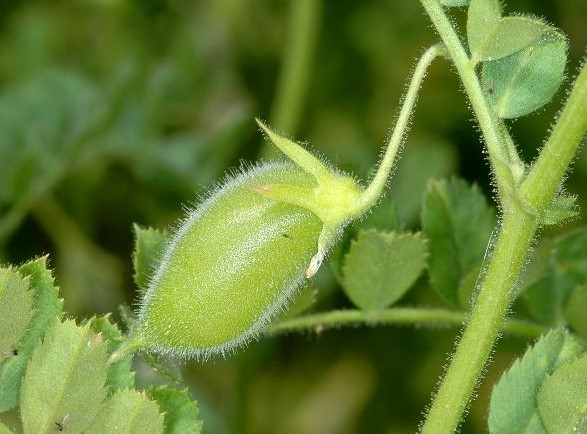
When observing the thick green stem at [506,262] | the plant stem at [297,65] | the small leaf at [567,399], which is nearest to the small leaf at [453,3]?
the thick green stem at [506,262]

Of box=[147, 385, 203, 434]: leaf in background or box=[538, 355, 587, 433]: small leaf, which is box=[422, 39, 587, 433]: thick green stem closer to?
box=[538, 355, 587, 433]: small leaf

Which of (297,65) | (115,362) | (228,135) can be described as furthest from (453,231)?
(297,65)

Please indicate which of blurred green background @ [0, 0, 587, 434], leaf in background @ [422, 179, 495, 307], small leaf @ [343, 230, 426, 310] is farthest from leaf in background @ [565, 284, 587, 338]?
blurred green background @ [0, 0, 587, 434]

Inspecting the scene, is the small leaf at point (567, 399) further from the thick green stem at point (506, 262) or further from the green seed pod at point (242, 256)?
the green seed pod at point (242, 256)

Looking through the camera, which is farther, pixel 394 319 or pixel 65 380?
pixel 394 319

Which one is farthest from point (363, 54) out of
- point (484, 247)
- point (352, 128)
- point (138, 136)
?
point (484, 247)

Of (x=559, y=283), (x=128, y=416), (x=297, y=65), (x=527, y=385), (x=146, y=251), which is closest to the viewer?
(x=128, y=416)

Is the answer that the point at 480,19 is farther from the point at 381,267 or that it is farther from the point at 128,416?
the point at 128,416
